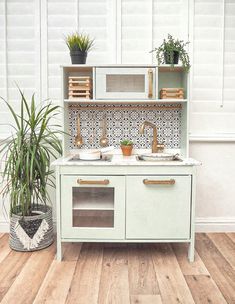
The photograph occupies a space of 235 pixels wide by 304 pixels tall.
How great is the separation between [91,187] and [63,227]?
1.24 feet

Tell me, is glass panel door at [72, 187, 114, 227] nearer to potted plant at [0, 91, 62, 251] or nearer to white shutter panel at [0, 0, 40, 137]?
potted plant at [0, 91, 62, 251]

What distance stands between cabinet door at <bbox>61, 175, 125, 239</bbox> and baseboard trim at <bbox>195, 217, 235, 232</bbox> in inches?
40.3

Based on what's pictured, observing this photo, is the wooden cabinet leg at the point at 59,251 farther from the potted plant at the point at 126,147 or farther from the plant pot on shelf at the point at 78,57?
the plant pot on shelf at the point at 78,57

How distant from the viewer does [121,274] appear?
2.31 metres

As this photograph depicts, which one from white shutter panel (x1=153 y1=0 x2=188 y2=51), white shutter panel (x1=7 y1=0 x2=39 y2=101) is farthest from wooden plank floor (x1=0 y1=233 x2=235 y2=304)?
white shutter panel (x1=153 y1=0 x2=188 y2=51)

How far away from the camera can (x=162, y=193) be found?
2484mm

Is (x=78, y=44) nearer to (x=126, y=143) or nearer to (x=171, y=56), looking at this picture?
(x=171, y=56)

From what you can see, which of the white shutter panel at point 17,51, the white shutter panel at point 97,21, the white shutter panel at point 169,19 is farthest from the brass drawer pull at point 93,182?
the white shutter panel at point 169,19

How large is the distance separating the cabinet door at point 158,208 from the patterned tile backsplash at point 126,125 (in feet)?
2.11

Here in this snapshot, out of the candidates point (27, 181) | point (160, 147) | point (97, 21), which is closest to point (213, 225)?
point (160, 147)

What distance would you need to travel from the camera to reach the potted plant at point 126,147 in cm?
284

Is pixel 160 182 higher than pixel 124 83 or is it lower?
lower

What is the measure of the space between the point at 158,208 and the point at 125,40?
1.59m

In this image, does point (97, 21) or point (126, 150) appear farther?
point (97, 21)
